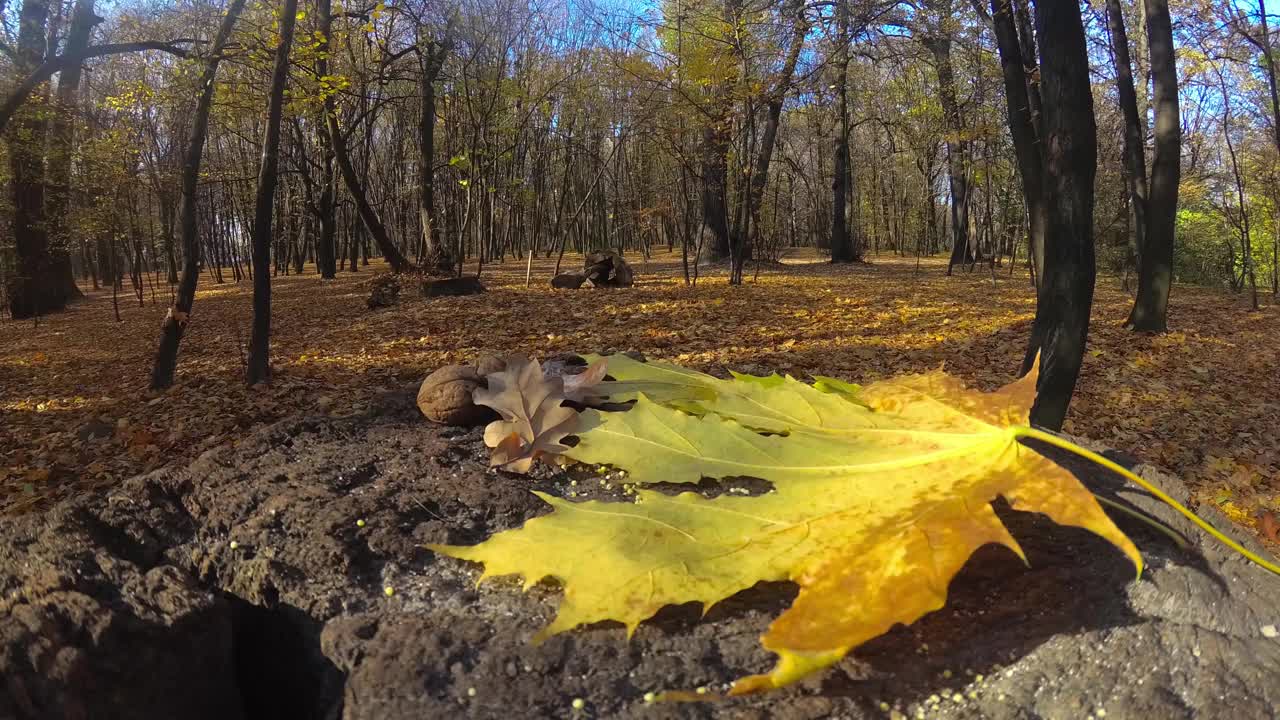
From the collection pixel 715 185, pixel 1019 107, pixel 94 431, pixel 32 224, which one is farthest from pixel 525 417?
pixel 32 224

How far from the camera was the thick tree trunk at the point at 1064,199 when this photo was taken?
3.47m

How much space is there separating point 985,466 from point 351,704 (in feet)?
Answer: 2.92

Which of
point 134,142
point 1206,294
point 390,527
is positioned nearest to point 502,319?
point 390,527

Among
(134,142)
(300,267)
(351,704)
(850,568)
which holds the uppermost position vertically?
(134,142)

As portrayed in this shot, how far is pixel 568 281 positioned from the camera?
12.9 metres

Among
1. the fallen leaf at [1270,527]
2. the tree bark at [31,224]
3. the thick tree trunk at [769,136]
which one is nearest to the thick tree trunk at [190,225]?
the thick tree trunk at [769,136]

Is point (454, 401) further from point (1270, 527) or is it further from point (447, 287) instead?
point (447, 287)

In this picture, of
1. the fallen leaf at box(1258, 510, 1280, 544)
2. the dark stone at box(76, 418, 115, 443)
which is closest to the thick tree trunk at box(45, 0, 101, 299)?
the dark stone at box(76, 418, 115, 443)

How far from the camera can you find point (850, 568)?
793 mm

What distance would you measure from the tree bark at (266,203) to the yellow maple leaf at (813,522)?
6000 millimetres

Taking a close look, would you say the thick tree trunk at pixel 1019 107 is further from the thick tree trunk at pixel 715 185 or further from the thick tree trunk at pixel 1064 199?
the thick tree trunk at pixel 715 185

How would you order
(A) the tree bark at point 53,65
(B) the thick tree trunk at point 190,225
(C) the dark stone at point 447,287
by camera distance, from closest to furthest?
(B) the thick tree trunk at point 190,225 → (A) the tree bark at point 53,65 → (C) the dark stone at point 447,287

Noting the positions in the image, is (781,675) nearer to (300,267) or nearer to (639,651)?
(639,651)

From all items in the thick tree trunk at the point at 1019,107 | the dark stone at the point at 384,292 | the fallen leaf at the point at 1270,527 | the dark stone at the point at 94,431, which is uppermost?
the thick tree trunk at the point at 1019,107
